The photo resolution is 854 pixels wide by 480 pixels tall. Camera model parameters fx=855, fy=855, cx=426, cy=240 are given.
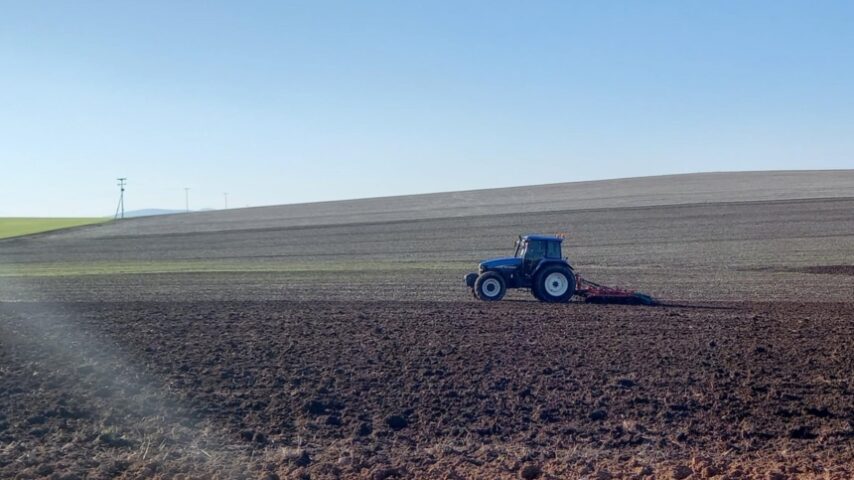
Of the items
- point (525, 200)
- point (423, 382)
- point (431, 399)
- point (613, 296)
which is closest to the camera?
point (431, 399)

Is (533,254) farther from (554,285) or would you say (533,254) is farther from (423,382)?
(423,382)

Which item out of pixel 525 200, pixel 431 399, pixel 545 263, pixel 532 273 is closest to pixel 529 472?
pixel 431 399

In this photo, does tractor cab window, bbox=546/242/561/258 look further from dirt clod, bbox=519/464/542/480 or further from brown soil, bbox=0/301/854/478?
dirt clod, bbox=519/464/542/480

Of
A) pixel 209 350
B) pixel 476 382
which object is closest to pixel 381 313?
pixel 209 350

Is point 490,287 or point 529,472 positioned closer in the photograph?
point 529,472

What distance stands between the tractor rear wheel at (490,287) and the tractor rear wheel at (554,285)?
87 cm

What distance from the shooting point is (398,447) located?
9047 millimetres

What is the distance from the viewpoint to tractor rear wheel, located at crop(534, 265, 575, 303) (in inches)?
808

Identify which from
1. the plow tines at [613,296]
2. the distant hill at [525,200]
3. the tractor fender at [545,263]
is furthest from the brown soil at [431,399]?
the distant hill at [525,200]

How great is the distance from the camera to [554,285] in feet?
67.5

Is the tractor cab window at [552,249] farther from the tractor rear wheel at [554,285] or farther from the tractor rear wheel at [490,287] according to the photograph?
the tractor rear wheel at [490,287]

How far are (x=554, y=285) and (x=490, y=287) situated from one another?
1557 millimetres

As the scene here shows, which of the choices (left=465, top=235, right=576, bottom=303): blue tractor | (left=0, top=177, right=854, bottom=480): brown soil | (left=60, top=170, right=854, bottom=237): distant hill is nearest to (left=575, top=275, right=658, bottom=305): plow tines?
(left=465, top=235, right=576, bottom=303): blue tractor

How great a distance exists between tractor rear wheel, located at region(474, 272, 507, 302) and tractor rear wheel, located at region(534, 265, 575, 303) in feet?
2.85
